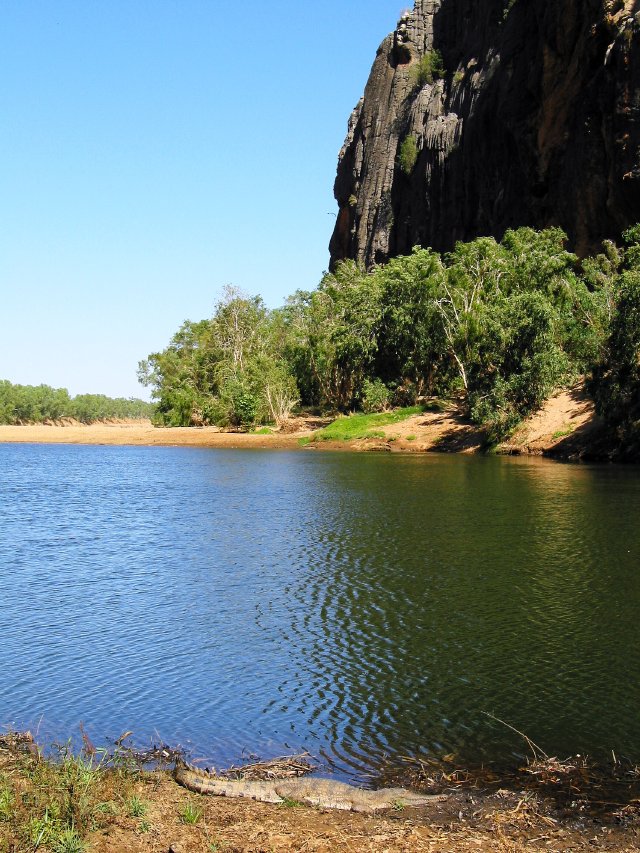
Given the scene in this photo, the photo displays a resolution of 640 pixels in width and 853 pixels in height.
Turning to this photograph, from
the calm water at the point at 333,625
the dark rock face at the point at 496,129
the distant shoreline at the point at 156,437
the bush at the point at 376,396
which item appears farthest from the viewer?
the distant shoreline at the point at 156,437

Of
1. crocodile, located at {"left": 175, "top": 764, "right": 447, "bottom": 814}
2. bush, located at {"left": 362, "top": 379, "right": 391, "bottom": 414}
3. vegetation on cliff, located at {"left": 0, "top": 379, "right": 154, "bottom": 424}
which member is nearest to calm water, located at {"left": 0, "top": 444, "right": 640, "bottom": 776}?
crocodile, located at {"left": 175, "top": 764, "right": 447, "bottom": 814}

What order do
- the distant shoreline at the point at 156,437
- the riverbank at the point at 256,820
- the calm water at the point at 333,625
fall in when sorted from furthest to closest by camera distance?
the distant shoreline at the point at 156,437
the calm water at the point at 333,625
the riverbank at the point at 256,820

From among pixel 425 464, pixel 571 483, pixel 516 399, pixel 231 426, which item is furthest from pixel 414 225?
pixel 571 483

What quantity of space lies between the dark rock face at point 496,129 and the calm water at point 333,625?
38.9 meters

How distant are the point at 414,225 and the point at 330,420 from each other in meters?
31.4

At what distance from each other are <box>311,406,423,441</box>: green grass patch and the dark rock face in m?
19.3

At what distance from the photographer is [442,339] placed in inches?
2432

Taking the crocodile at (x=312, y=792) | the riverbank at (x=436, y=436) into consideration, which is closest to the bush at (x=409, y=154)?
the riverbank at (x=436, y=436)

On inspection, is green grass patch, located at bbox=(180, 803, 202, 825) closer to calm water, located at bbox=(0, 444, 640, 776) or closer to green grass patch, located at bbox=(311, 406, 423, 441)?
calm water, located at bbox=(0, 444, 640, 776)

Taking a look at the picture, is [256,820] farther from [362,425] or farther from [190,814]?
[362,425]

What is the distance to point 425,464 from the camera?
4681 centimetres

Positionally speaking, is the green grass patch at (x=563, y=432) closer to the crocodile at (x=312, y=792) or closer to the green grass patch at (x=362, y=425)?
the green grass patch at (x=362, y=425)

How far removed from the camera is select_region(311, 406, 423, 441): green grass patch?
204 ft

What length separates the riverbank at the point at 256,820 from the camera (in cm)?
655
